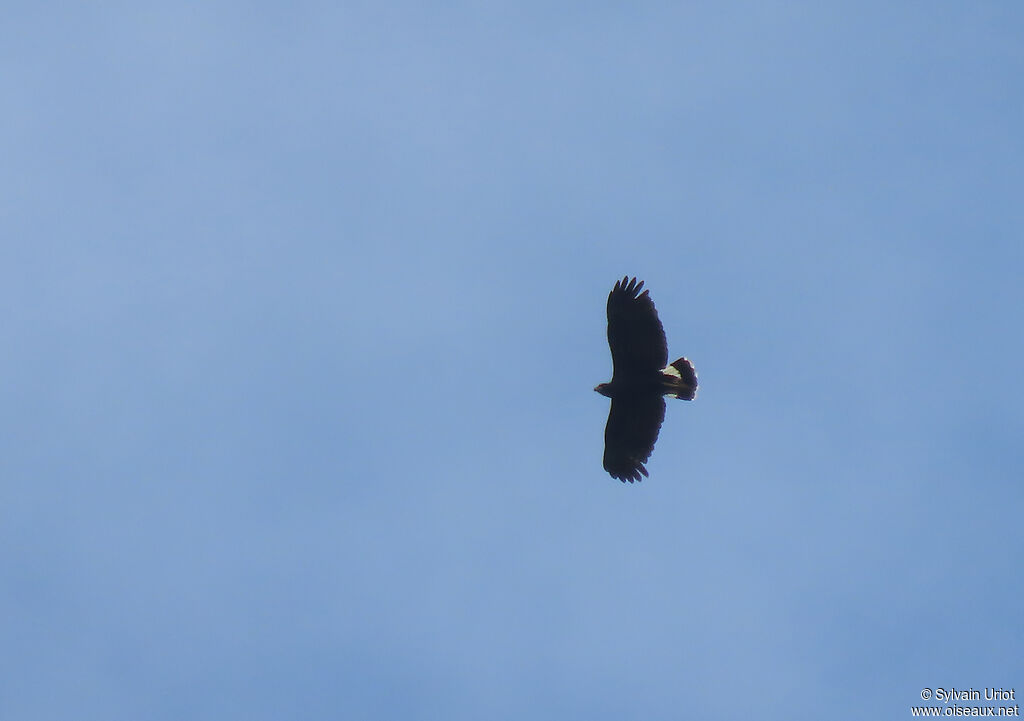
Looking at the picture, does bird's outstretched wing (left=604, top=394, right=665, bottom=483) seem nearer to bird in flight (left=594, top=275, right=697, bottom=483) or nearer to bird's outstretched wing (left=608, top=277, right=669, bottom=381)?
bird in flight (left=594, top=275, right=697, bottom=483)

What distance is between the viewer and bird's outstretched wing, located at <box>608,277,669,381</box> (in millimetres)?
21828

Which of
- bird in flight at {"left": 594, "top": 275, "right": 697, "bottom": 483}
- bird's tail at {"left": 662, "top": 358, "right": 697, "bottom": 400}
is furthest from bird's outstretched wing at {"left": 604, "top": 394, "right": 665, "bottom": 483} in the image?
bird's tail at {"left": 662, "top": 358, "right": 697, "bottom": 400}

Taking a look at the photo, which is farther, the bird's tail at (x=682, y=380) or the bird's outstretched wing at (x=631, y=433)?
the bird's outstretched wing at (x=631, y=433)

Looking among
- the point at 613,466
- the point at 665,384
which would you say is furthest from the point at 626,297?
the point at 613,466

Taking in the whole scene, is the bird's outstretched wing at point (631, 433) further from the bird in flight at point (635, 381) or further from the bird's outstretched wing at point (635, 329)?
the bird's outstretched wing at point (635, 329)

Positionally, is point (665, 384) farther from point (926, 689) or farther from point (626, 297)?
point (926, 689)

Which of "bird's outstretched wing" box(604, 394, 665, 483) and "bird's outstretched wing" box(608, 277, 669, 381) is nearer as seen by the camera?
"bird's outstretched wing" box(608, 277, 669, 381)

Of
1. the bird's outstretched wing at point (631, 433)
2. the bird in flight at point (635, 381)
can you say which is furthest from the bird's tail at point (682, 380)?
the bird's outstretched wing at point (631, 433)

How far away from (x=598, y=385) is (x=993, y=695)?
10823 mm

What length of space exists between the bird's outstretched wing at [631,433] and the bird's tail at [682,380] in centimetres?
55

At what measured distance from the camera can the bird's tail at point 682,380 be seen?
22.4m

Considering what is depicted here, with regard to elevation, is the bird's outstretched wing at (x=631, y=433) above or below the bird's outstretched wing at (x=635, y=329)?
below

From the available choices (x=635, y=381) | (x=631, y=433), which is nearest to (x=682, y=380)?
(x=635, y=381)

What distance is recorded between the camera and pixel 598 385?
75.6 feet
